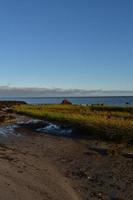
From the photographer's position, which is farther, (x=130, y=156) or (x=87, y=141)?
(x=87, y=141)

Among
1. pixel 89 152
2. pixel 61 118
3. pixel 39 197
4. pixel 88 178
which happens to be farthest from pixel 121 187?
Result: pixel 61 118

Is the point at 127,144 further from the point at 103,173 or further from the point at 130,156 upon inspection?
the point at 103,173

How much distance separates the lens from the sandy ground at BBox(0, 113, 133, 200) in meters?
14.2

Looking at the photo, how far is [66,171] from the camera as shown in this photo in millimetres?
18594

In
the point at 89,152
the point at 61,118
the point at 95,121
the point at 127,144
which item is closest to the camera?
the point at 89,152

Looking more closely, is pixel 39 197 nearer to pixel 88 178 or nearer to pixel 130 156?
pixel 88 178

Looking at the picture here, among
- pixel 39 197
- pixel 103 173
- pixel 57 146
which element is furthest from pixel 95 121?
pixel 39 197

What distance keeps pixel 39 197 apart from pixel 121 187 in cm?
415

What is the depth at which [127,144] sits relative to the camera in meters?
25.2

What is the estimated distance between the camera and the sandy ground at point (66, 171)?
46.6ft

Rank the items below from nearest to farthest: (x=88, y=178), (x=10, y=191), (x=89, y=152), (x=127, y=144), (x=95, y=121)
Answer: (x=10, y=191) → (x=88, y=178) → (x=89, y=152) → (x=127, y=144) → (x=95, y=121)

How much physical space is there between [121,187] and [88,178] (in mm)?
1790

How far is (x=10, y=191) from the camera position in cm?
1311

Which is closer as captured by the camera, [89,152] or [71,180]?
[71,180]
